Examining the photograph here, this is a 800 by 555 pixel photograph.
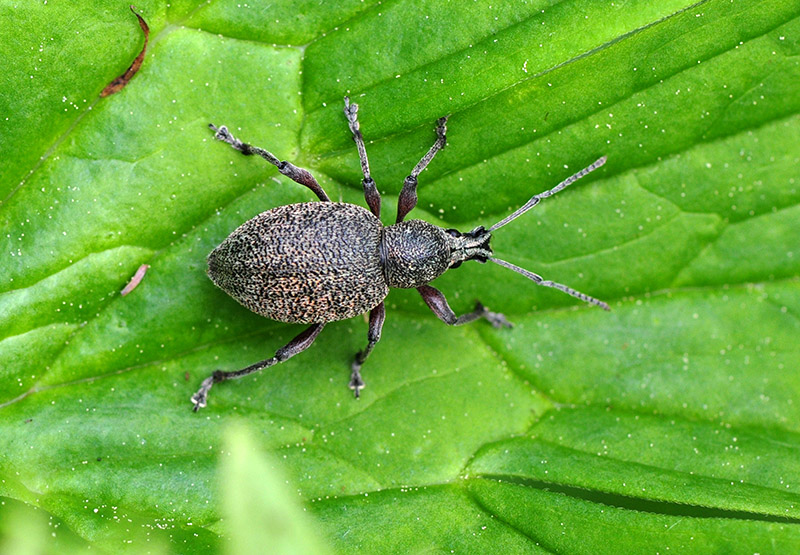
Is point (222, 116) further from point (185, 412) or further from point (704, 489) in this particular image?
point (704, 489)

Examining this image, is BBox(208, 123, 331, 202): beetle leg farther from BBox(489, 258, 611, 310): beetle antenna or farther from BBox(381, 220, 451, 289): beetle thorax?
BBox(489, 258, 611, 310): beetle antenna

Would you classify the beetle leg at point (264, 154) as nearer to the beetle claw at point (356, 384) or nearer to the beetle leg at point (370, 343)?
the beetle leg at point (370, 343)

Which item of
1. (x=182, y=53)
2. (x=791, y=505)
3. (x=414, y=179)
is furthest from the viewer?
(x=414, y=179)

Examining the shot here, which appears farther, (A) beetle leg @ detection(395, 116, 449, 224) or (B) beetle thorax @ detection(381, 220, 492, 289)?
(B) beetle thorax @ detection(381, 220, 492, 289)

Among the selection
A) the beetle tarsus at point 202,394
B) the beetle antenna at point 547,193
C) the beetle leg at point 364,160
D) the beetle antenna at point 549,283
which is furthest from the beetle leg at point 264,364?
the beetle antenna at point 547,193

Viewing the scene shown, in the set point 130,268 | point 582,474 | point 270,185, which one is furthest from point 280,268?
point 582,474

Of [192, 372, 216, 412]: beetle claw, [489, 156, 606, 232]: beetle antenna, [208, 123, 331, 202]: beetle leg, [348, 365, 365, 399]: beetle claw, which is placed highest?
[208, 123, 331, 202]: beetle leg

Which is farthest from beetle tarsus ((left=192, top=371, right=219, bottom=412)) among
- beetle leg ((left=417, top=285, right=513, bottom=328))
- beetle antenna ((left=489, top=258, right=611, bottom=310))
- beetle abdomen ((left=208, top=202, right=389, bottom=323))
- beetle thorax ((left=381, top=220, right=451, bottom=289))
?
beetle antenna ((left=489, top=258, right=611, bottom=310))

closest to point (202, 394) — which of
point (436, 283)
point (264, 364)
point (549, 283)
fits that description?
point (264, 364)
